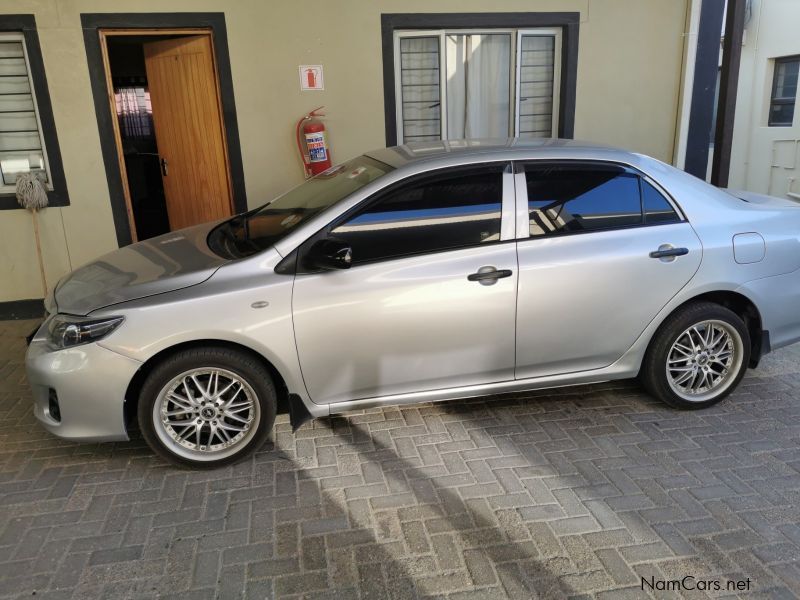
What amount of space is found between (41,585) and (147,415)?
2.97 feet

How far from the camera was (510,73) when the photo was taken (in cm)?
687

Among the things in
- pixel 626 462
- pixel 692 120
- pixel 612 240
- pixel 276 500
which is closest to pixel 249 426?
pixel 276 500

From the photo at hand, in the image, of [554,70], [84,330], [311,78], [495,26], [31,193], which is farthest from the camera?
[554,70]

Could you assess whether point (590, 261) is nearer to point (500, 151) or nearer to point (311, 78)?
point (500, 151)

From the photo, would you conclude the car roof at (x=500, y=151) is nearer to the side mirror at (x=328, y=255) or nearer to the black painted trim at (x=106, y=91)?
the side mirror at (x=328, y=255)

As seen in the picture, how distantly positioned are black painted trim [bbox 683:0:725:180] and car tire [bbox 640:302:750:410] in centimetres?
366

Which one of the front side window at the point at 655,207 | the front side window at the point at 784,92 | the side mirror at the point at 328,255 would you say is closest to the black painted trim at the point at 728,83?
the front side window at the point at 655,207

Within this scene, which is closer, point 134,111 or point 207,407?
point 207,407

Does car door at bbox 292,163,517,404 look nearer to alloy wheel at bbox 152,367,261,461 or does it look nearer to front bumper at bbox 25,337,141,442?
alloy wheel at bbox 152,367,261,461

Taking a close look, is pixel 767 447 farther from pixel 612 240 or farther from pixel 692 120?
pixel 692 120

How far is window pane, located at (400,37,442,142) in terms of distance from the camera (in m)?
6.60

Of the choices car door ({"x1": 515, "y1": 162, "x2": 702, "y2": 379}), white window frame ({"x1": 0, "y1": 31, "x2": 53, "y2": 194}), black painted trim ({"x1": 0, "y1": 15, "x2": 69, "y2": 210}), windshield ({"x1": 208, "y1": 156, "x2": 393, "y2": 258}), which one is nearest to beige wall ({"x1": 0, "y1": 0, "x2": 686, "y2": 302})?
black painted trim ({"x1": 0, "y1": 15, "x2": 69, "y2": 210})

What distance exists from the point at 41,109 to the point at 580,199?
16.6ft

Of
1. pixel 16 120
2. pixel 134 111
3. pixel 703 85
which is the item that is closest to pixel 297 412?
pixel 16 120
